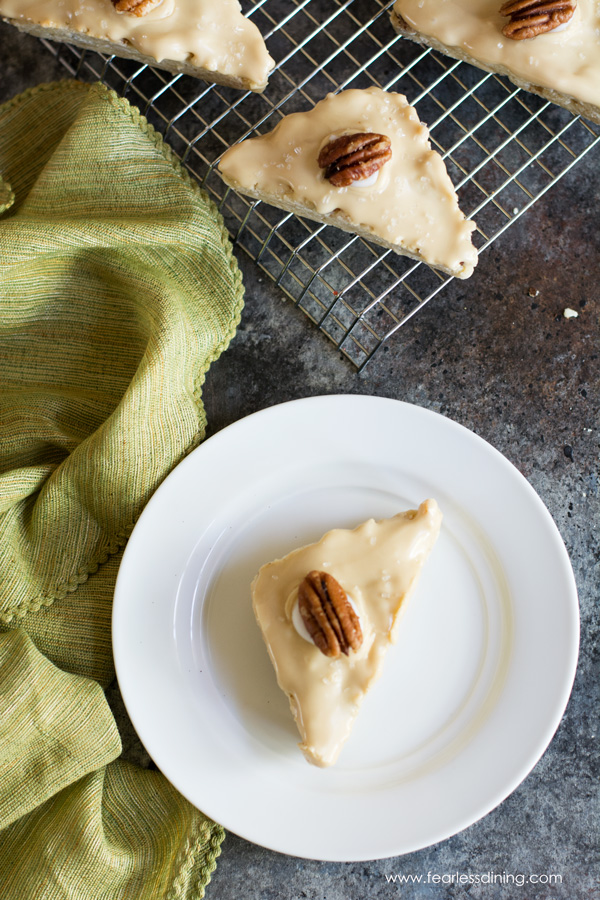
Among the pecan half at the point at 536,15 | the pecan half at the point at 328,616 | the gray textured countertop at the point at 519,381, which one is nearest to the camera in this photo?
the pecan half at the point at 328,616

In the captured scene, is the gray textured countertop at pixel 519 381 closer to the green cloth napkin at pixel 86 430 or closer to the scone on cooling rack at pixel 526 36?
the green cloth napkin at pixel 86 430

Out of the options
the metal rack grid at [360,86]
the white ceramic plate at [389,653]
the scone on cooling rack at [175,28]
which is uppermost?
the scone on cooling rack at [175,28]

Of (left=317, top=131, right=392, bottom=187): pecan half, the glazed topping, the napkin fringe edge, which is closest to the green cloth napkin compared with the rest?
the napkin fringe edge

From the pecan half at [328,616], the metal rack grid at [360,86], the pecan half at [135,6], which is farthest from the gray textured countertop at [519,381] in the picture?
the pecan half at [328,616]

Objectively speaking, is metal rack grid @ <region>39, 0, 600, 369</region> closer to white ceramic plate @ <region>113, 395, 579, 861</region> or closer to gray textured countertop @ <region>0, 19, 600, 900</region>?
gray textured countertop @ <region>0, 19, 600, 900</region>

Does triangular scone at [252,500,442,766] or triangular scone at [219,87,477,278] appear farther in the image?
triangular scone at [219,87,477,278]

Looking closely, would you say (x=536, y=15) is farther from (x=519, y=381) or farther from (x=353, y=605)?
(x=353, y=605)

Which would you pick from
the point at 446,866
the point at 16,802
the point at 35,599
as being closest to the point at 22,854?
the point at 16,802
